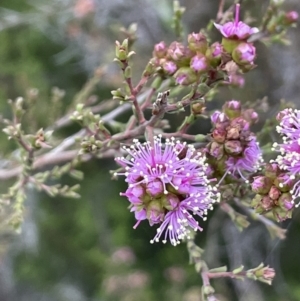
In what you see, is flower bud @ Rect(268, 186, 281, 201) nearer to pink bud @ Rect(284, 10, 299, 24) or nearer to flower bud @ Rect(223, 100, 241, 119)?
flower bud @ Rect(223, 100, 241, 119)

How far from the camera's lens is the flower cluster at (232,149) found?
968mm

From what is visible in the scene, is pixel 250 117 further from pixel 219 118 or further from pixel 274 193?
pixel 274 193

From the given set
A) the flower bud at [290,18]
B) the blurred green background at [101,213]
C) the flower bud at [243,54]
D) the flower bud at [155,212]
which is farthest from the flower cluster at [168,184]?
the blurred green background at [101,213]

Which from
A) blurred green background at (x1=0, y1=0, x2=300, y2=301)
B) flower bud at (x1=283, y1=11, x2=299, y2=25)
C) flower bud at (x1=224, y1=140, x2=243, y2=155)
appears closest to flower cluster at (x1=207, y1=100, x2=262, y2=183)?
flower bud at (x1=224, y1=140, x2=243, y2=155)

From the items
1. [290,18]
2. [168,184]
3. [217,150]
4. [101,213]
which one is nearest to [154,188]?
[168,184]

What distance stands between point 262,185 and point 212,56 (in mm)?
292

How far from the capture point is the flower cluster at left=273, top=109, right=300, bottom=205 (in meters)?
0.91

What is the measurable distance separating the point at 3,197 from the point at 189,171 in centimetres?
60

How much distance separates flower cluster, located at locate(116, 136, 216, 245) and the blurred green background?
1.44m

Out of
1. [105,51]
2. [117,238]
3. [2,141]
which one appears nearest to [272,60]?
[105,51]

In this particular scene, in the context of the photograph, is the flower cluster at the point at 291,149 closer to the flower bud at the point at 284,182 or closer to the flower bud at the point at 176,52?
the flower bud at the point at 284,182

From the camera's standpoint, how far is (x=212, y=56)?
0.99 metres

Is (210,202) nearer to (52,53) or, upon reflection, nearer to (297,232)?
(297,232)

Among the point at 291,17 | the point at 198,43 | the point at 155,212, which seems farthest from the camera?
the point at 291,17
